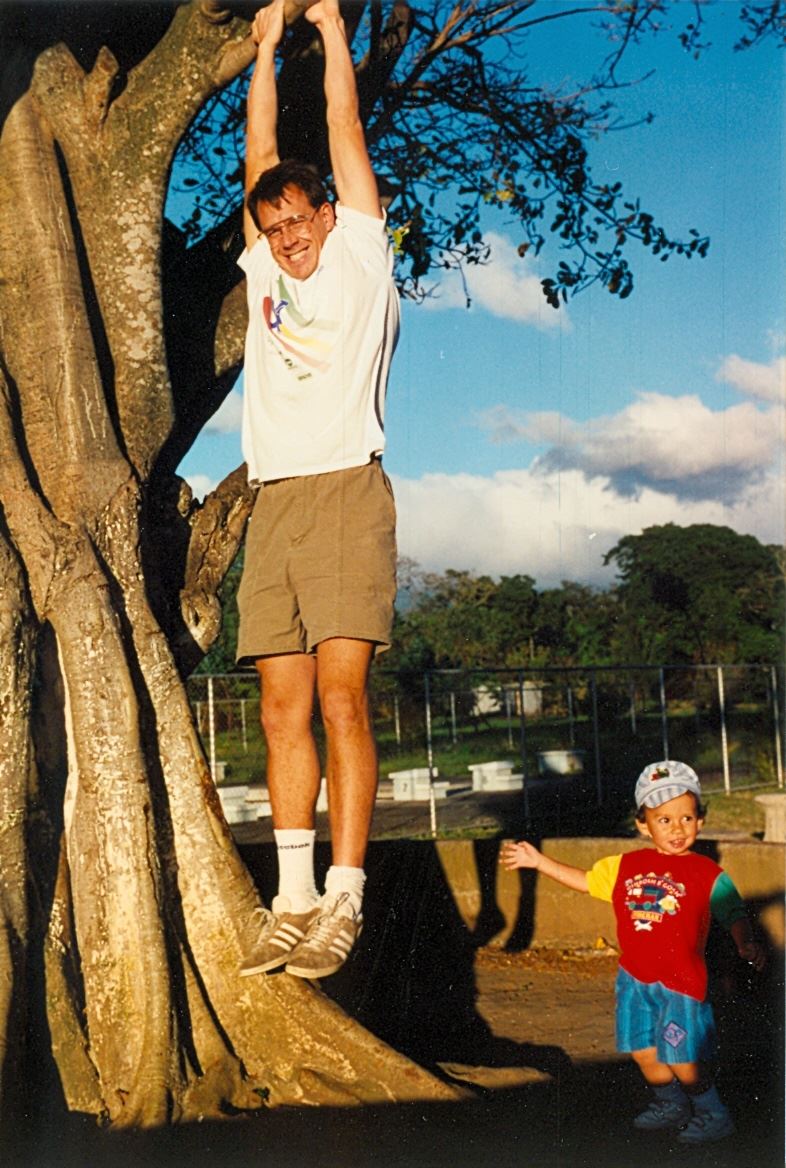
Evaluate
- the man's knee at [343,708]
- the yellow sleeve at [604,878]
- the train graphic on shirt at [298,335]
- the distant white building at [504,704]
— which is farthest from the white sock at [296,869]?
the distant white building at [504,704]

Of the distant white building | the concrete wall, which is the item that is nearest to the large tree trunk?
the concrete wall

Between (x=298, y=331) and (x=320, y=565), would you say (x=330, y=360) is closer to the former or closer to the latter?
(x=298, y=331)

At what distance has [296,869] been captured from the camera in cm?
436

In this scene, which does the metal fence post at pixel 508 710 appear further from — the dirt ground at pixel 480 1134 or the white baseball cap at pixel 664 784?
the white baseball cap at pixel 664 784

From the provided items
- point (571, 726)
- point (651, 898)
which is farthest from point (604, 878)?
point (571, 726)

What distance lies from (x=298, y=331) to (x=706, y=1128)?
9.12 feet

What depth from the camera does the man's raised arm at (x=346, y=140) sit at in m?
4.46

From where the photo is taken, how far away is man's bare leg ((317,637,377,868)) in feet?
13.9

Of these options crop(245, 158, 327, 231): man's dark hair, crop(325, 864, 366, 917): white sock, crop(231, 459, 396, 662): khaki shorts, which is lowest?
crop(325, 864, 366, 917): white sock

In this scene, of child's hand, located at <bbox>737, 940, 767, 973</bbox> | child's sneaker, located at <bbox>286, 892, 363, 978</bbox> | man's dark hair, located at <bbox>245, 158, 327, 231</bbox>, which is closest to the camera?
child's hand, located at <bbox>737, 940, 767, 973</bbox>

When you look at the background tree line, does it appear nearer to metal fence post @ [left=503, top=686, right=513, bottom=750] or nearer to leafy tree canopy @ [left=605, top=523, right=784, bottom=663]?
leafy tree canopy @ [left=605, top=523, right=784, bottom=663]

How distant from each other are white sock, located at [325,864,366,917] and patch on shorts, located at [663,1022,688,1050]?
39.0 inches

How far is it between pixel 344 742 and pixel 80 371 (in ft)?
5.38

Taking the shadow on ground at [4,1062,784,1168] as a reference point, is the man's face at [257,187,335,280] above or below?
above
